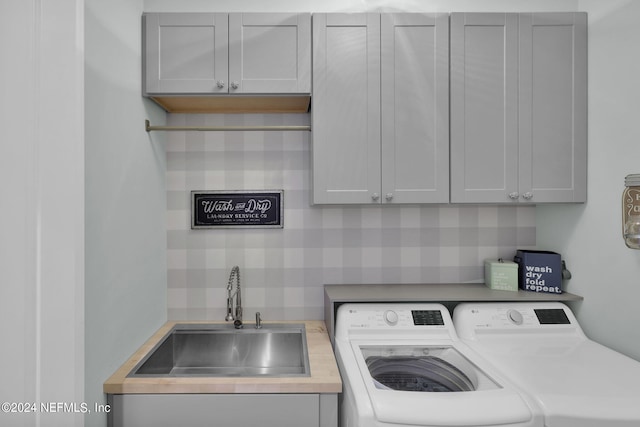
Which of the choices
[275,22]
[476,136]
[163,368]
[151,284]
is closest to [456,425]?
[476,136]

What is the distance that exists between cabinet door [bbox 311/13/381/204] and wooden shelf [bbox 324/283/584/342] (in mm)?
499

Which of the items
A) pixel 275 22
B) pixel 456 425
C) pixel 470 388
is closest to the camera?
pixel 456 425

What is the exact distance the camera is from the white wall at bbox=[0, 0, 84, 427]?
1.16 metres

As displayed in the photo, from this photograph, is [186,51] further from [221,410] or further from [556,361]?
[556,361]

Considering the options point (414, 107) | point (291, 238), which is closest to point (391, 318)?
point (291, 238)

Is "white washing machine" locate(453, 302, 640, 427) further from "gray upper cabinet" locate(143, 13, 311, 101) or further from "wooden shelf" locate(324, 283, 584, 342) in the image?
"gray upper cabinet" locate(143, 13, 311, 101)

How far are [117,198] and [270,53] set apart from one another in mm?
975

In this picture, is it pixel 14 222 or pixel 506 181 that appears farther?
pixel 506 181

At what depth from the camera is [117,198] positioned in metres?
1.47

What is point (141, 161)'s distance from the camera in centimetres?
172

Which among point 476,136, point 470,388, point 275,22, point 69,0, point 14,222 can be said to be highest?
point 275,22

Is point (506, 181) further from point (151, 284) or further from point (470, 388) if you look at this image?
point (151, 284)

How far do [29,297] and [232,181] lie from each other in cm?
111

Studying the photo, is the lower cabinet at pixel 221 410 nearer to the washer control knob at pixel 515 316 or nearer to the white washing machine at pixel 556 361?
the white washing machine at pixel 556 361
